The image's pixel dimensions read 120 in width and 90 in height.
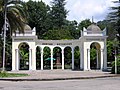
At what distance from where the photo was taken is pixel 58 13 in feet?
298

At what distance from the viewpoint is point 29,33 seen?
5266cm

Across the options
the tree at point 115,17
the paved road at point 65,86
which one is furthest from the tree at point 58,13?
the paved road at point 65,86

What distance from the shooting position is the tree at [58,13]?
293ft

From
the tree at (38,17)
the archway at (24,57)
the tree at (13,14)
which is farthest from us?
the tree at (38,17)

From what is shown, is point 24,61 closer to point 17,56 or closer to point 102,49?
point 17,56

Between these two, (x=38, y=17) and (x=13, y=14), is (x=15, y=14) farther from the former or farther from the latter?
(x=38, y=17)

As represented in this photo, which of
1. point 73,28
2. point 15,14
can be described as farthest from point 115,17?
point 73,28

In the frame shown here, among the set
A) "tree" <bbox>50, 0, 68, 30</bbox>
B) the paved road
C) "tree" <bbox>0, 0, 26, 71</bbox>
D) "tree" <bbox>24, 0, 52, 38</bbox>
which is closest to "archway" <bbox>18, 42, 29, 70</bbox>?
"tree" <bbox>24, 0, 52, 38</bbox>

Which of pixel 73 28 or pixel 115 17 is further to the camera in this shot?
pixel 73 28

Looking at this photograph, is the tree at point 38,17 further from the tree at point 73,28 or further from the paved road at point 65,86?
the paved road at point 65,86

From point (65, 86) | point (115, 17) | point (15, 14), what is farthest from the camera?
point (115, 17)

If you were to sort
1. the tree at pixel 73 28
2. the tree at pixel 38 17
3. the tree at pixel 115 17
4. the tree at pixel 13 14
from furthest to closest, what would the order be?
1. the tree at pixel 73 28
2. the tree at pixel 38 17
3. the tree at pixel 115 17
4. the tree at pixel 13 14

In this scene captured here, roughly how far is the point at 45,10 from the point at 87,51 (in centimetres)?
3170

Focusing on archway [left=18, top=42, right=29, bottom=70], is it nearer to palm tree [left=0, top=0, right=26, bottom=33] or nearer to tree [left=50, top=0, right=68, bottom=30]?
tree [left=50, top=0, right=68, bottom=30]
